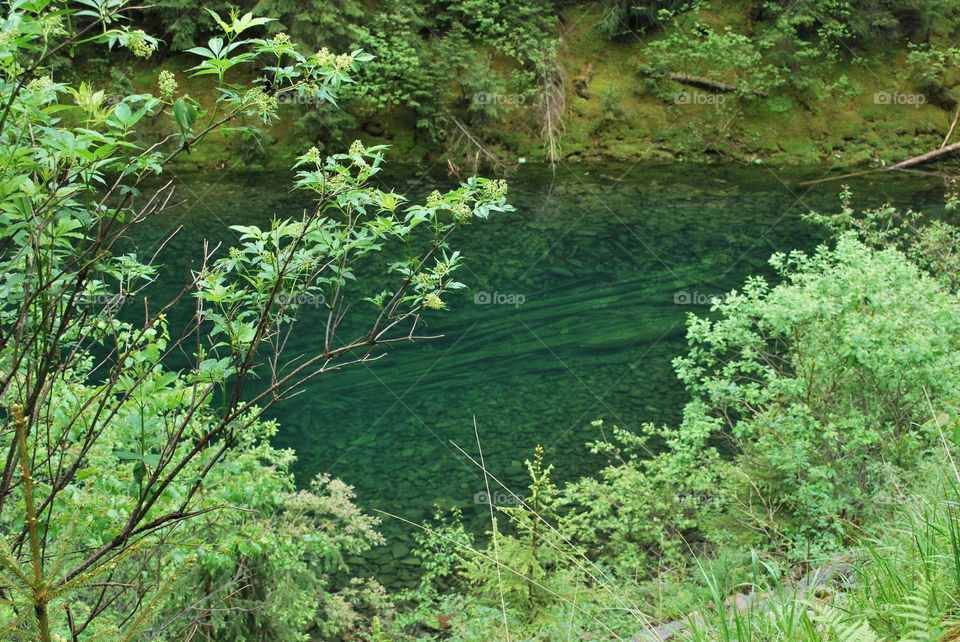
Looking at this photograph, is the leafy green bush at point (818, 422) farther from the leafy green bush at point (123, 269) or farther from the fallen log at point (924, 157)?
the fallen log at point (924, 157)

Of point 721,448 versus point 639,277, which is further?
point 639,277

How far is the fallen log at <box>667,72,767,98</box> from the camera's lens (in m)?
21.0

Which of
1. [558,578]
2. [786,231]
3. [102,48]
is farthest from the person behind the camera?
[102,48]

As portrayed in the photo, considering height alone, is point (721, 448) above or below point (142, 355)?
below

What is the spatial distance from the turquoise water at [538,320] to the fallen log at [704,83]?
268 cm

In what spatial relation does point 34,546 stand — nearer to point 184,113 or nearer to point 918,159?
point 184,113

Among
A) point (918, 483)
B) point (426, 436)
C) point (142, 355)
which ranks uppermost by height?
point (142, 355)

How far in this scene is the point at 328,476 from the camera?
20.4 ft

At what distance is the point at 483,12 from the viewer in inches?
774

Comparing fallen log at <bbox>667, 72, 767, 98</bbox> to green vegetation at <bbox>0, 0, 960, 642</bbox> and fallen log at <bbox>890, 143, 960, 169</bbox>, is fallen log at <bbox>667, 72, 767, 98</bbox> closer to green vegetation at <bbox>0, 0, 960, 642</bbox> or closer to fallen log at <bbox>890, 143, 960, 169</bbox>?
fallen log at <bbox>890, 143, 960, 169</bbox>

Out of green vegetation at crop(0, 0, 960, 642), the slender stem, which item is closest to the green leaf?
green vegetation at crop(0, 0, 960, 642)

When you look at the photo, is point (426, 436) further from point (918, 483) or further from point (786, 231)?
point (786, 231)

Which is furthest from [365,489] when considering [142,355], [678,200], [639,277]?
[678,200]

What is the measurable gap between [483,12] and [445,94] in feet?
7.71
